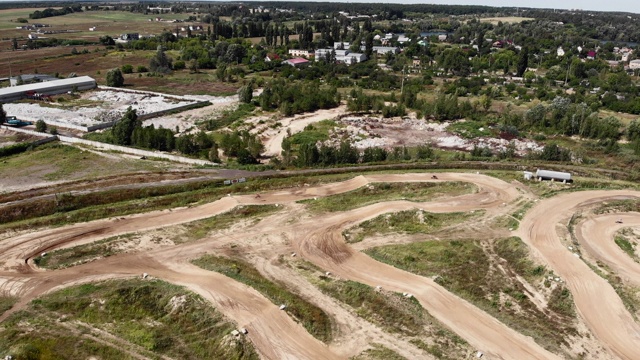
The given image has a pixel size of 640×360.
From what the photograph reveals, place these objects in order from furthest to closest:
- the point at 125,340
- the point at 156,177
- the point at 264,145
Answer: the point at 264,145, the point at 156,177, the point at 125,340

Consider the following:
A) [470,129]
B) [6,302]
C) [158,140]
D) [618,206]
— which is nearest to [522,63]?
[470,129]

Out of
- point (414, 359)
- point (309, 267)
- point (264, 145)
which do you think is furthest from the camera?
point (264, 145)

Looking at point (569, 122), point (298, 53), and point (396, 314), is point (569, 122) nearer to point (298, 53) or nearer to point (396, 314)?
point (396, 314)

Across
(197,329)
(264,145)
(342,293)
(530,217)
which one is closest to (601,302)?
(530,217)

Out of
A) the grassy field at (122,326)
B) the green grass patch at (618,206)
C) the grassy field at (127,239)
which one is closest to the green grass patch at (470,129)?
the green grass patch at (618,206)

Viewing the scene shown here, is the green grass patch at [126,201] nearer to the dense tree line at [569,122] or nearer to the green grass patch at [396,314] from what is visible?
the green grass patch at [396,314]

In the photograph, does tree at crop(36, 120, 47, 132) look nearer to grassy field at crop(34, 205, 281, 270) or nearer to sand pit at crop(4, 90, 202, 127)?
sand pit at crop(4, 90, 202, 127)

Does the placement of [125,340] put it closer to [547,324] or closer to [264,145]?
[547,324]

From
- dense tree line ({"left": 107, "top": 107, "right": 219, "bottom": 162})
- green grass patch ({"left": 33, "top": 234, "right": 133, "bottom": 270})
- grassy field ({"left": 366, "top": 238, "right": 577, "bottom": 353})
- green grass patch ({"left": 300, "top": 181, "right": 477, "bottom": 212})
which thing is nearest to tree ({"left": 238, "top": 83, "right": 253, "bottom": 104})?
dense tree line ({"left": 107, "top": 107, "right": 219, "bottom": 162})
